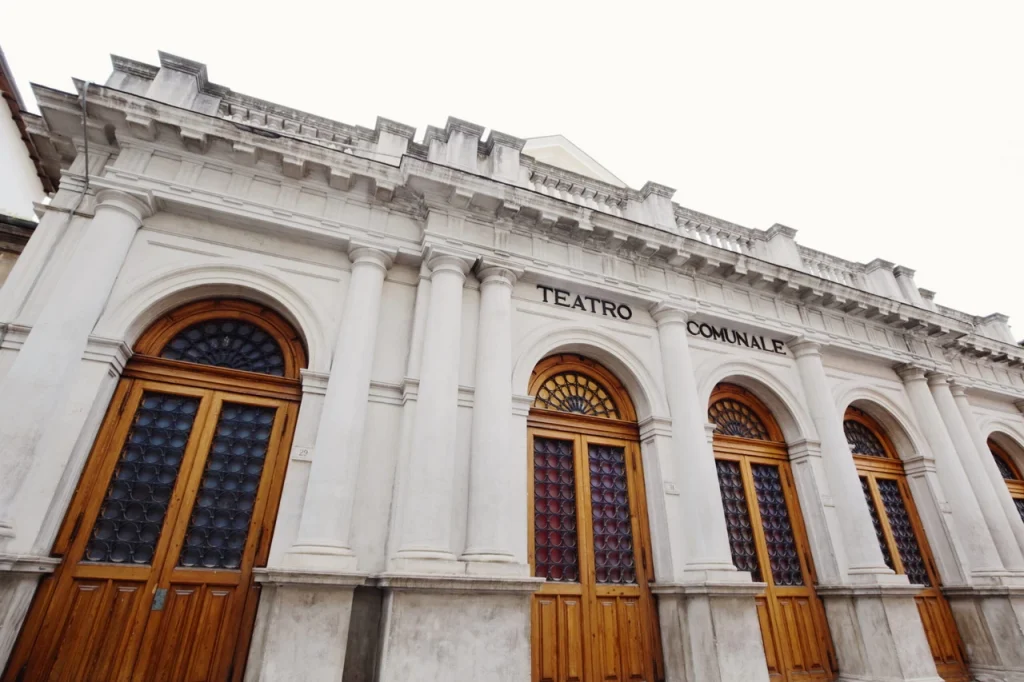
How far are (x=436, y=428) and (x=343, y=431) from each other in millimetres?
1002

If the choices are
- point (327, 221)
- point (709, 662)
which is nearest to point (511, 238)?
point (327, 221)

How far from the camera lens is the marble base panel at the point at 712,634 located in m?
5.73

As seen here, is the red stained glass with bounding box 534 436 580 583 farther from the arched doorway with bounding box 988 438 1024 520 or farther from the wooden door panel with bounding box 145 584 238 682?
the arched doorway with bounding box 988 438 1024 520

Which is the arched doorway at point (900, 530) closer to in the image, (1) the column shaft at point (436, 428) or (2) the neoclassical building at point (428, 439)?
(2) the neoclassical building at point (428, 439)

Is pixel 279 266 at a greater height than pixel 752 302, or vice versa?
pixel 752 302

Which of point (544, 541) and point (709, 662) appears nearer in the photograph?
point (709, 662)

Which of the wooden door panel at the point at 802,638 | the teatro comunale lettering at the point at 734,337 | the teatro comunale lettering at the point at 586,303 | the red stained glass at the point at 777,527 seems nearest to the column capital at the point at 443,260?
the teatro comunale lettering at the point at 586,303

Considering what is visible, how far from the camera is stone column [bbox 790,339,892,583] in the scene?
24.2 ft

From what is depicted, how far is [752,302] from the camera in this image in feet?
29.2

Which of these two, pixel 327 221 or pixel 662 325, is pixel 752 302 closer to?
pixel 662 325

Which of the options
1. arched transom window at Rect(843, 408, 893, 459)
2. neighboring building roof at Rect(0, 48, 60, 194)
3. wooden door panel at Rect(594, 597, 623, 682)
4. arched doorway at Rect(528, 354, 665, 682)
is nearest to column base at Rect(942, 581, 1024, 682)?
arched transom window at Rect(843, 408, 893, 459)

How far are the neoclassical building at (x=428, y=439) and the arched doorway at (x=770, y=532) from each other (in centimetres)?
5

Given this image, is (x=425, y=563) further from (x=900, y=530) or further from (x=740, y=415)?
(x=900, y=530)

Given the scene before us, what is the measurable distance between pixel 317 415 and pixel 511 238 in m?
3.63
